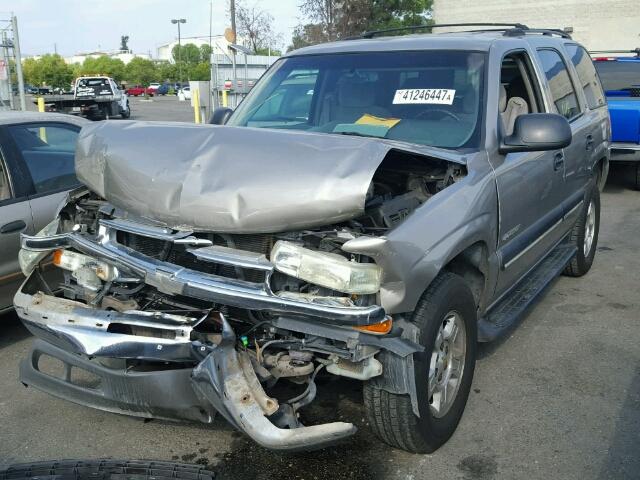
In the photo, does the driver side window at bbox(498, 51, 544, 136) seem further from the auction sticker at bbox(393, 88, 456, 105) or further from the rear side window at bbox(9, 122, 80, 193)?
the rear side window at bbox(9, 122, 80, 193)

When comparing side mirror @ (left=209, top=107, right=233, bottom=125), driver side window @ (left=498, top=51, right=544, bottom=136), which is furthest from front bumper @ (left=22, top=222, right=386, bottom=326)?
driver side window @ (left=498, top=51, right=544, bottom=136)

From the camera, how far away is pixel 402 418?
296 centimetres

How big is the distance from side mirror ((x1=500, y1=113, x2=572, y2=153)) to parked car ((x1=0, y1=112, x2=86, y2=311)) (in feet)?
10.6

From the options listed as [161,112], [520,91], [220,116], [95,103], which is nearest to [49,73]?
[161,112]

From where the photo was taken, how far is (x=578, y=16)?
28562 mm

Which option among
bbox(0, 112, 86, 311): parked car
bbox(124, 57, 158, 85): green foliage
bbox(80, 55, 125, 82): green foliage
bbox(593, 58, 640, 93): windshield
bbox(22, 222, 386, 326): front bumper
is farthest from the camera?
bbox(80, 55, 125, 82): green foliage

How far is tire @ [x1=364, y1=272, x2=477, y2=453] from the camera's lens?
2.92 metres

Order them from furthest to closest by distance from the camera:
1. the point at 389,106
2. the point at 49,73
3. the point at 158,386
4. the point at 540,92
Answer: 1. the point at 49,73
2. the point at 540,92
3. the point at 389,106
4. the point at 158,386

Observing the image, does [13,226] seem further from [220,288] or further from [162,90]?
[162,90]

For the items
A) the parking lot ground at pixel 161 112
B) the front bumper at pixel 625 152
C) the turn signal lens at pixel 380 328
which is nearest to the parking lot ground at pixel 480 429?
the turn signal lens at pixel 380 328

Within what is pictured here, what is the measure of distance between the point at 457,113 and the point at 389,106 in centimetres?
42

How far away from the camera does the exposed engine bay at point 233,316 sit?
2627 mm

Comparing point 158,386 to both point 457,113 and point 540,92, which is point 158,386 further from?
point 540,92

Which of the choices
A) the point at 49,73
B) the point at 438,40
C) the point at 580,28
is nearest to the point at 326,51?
the point at 438,40
